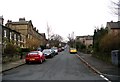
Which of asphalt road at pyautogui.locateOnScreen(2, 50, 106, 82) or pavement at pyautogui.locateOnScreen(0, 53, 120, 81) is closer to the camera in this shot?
asphalt road at pyautogui.locateOnScreen(2, 50, 106, 82)

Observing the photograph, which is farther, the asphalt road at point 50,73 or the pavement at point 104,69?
the pavement at point 104,69

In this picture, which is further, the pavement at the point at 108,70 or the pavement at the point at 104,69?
the pavement at the point at 104,69

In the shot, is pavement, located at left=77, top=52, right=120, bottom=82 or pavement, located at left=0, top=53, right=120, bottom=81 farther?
pavement, located at left=0, top=53, right=120, bottom=81

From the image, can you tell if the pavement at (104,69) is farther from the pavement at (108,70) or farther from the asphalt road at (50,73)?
the asphalt road at (50,73)

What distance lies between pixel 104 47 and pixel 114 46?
8.99ft

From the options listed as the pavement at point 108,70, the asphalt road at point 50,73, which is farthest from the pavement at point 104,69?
the asphalt road at point 50,73

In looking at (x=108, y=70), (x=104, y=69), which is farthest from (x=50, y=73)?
(x=104, y=69)

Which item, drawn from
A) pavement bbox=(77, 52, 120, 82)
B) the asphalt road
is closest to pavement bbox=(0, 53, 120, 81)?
pavement bbox=(77, 52, 120, 82)

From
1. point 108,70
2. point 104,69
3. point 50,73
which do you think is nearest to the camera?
point 50,73

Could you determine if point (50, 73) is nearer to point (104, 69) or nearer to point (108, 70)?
point (108, 70)

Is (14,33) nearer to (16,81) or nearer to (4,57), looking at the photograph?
(4,57)

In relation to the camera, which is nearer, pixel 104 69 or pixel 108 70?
pixel 108 70

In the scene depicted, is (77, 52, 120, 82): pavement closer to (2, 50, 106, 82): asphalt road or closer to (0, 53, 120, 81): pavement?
(0, 53, 120, 81): pavement

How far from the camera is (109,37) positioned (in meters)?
31.7
